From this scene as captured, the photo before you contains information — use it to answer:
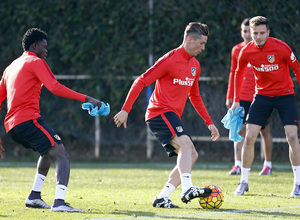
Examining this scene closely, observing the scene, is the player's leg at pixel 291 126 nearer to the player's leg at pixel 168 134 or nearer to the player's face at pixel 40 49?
the player's leg at pixel 168 134

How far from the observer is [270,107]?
27.8ft

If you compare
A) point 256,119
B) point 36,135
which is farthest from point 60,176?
point 256,119

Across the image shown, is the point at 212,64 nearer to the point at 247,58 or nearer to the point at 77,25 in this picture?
the point at 77,25

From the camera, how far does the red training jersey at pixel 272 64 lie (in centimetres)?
829

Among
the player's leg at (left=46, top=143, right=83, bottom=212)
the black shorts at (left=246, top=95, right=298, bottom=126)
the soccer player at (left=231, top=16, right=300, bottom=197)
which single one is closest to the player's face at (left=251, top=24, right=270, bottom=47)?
the soccer player at (left=231, top=16, right=300, bottom=197)

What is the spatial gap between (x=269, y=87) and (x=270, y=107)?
0.28m

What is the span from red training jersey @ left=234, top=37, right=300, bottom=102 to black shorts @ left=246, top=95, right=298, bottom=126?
71 millimetres

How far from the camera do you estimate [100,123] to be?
1483cm

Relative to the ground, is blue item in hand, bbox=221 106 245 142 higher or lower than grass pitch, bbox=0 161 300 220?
higher

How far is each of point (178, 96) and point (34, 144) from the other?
68.5 inches

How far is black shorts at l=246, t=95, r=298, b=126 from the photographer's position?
8345 mm

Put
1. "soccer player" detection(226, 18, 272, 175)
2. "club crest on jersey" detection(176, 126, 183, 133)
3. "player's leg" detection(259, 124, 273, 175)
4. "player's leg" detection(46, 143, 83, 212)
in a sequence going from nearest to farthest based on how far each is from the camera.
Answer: "player's leg" detection(46, 143, 83, 212)
"club crest on jersey" detection(176, 126, 183, 133)
"soccer player" detection(226, 18, 272, 175)
"player's leg" detection(259, 124, 273, 175)

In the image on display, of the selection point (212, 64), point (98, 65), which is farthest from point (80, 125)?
point (212, 64)

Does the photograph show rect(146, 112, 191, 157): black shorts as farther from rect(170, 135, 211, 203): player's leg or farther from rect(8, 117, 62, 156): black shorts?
rect(8, 117, 62, 156): black shorts
